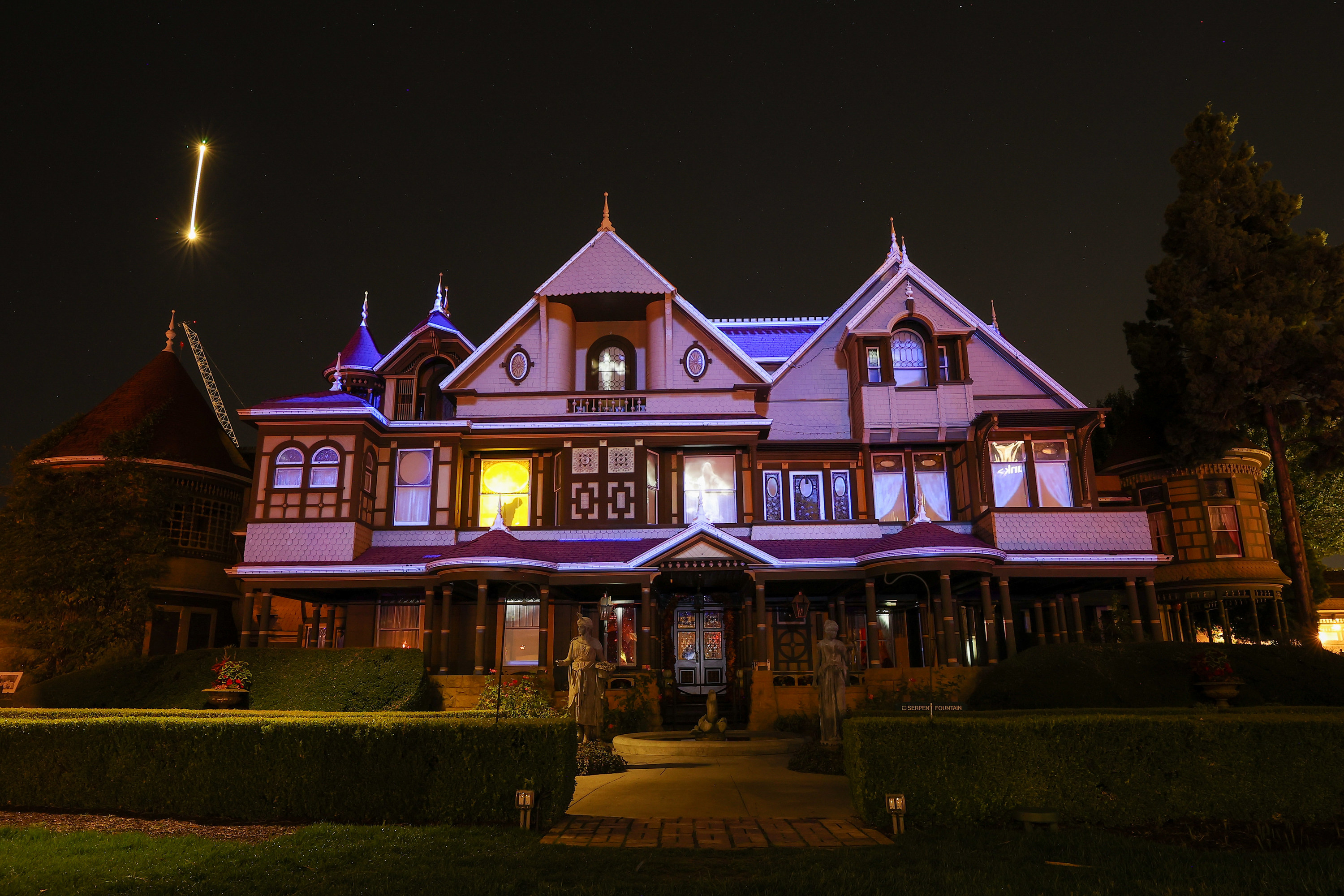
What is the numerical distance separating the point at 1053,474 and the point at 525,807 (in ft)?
79.5

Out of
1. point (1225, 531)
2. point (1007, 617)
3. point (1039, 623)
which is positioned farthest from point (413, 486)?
point (1225, 531)

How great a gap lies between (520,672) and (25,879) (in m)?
18.0

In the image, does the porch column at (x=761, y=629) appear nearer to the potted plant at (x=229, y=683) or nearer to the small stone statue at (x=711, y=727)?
the small stone statue at (x=711, y=727)

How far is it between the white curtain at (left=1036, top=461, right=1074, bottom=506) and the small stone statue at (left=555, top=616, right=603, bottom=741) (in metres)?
18.3

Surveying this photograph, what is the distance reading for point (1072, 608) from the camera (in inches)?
1255

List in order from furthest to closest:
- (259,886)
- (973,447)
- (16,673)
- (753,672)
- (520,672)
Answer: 1. (973,447)
2. (16,673)
3. (520,672)
4. (753,672)
5. (259,886)

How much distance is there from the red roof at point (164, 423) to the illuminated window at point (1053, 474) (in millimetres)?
28058

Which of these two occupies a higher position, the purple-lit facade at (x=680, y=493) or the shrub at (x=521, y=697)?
the purple-lit facade at (x=680, y=493)

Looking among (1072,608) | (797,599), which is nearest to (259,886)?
(797,599)

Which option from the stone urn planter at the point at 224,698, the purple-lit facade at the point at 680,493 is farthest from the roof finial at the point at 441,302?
the stone urn planter at the point at 224,698

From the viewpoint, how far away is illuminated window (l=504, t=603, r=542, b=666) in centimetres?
2838

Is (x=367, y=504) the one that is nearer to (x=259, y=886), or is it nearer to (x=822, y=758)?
(x=822, y=758)

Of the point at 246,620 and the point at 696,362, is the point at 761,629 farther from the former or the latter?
the point at 246,620

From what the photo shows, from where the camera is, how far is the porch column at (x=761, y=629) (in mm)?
25578
